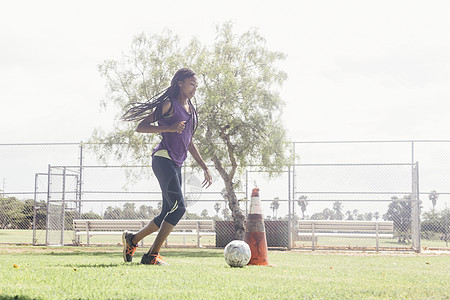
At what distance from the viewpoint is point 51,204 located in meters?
17.3

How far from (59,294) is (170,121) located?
10.1 feet

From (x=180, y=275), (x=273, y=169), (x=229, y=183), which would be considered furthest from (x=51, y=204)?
(x=180, y=275)

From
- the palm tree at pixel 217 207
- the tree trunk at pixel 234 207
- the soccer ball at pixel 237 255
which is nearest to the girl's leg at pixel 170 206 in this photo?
the soccer ball at pixel 237 255

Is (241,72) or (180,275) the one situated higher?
(241,72)

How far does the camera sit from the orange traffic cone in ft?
24.2

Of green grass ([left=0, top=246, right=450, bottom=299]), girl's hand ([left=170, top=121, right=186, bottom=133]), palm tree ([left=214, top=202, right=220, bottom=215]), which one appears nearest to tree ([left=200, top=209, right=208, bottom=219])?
palm tree ([left=214, top=202, right=220, bottom=215])

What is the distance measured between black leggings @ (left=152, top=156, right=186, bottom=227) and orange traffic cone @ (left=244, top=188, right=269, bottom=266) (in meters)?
1.50

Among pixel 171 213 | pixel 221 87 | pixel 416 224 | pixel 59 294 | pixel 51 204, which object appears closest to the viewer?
pixel 59 294

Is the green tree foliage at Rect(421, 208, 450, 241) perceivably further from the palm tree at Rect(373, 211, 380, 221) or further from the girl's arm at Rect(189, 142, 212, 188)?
the girl's arm at Rect(189, 142, 212, 188)

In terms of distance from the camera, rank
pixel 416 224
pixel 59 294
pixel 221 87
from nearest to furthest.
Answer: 1. pixel 59 294
2. pixel 221 87
3. pixel 416 224

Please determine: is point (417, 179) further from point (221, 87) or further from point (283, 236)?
point (221, 87)

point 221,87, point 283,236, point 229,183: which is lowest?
point 283,236

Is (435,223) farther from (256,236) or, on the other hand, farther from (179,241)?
(256,236)

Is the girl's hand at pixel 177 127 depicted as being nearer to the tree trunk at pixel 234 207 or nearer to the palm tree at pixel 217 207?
the tree trunk at pixel 234 207
